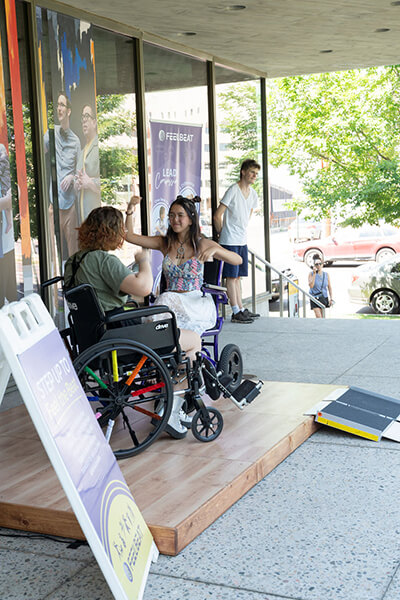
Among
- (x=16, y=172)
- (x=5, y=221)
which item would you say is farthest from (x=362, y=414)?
(x=16, y=172)

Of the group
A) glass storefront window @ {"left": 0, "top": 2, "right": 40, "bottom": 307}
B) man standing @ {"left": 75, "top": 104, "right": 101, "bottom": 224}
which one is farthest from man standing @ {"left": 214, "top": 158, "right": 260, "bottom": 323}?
glass storefront window @ {"left": 0, "top": 2, "right": 40, "bottom": 307}

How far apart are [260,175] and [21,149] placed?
16.4 feet

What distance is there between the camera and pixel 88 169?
663cm

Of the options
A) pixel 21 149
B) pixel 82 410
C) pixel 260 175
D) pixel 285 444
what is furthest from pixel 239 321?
pixel 82 410

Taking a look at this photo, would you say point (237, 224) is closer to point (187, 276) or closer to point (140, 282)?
point (187, 276)

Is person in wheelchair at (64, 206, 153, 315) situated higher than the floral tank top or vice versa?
person in wheelchair at (64, 206, 153, 315)

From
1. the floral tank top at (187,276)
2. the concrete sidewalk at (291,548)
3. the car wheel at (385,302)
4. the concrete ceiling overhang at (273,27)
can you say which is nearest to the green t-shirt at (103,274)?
the floral tank top at (187,276)

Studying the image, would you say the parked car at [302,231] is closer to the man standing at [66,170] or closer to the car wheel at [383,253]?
the car wheel at [383,253]

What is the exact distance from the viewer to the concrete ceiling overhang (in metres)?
6.68

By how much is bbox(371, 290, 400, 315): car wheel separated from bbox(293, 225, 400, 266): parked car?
799cm

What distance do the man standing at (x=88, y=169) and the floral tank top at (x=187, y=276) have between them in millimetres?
1888

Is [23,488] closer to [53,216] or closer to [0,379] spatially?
[0,379]

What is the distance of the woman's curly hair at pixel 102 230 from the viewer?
421cm

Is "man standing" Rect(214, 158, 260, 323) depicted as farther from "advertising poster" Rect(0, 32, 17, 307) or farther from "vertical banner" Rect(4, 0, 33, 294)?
"advertising poster" Rect(0, 32, 17, 307)
